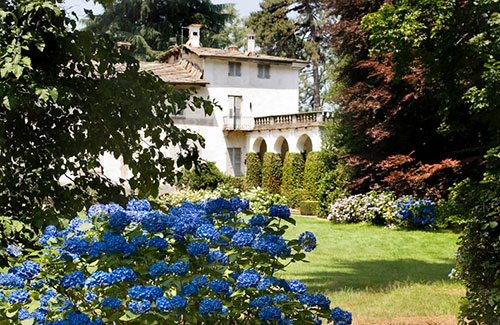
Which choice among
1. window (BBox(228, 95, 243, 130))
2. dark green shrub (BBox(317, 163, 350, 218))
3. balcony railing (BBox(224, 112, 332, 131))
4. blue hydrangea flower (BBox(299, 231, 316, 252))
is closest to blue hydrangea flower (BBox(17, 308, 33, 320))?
blue hydrangea flower (BBox(299, 231, 316, 252))

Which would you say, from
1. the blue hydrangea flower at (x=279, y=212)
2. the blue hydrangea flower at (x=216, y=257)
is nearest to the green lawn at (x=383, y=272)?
the blue hydrangea flower at (x=279, y=212)

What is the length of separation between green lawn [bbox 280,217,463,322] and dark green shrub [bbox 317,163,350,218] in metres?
3.70

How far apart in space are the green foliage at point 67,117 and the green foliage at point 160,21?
19.8 m

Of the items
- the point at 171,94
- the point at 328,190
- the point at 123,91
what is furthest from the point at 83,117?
the point at 328,190

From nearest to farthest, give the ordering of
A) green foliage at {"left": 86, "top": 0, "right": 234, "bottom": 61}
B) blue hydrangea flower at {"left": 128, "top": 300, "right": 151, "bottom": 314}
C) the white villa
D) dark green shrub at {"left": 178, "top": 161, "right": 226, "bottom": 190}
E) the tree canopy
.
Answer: blue hydrangea flower at {"left": 128, "top": 300, "right": 151, "bottom": 314}
the tree canopy
dark green shrub at {"left": 178, "top": 161, "right": 226, "bottom": 190}
green foliage at {"left": 86, "top": 0, "right": 234, "bottom": 61}
the white villa

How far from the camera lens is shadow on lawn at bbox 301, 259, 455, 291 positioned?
807 cm

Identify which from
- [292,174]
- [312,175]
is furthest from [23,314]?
[292,174]

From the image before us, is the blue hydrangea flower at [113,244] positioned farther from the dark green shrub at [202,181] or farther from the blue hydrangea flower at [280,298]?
the dark green shrub at [202,181]

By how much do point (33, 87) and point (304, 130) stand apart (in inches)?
962

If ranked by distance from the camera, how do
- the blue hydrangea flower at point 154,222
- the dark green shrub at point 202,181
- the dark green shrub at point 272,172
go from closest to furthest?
1. the blue hydrangea flower at point 154,222
2. the dark green shrub at point 202,181
3. the dark green shrub at point 272,172

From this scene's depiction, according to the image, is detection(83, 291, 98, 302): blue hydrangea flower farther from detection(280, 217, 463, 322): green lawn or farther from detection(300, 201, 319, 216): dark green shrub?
detection(300, 201, 319, 216): dark green shrub

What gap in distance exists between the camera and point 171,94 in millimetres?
Result: 4895

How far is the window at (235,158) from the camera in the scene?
3291 cm

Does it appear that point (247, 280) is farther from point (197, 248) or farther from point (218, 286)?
point (197, 248)
